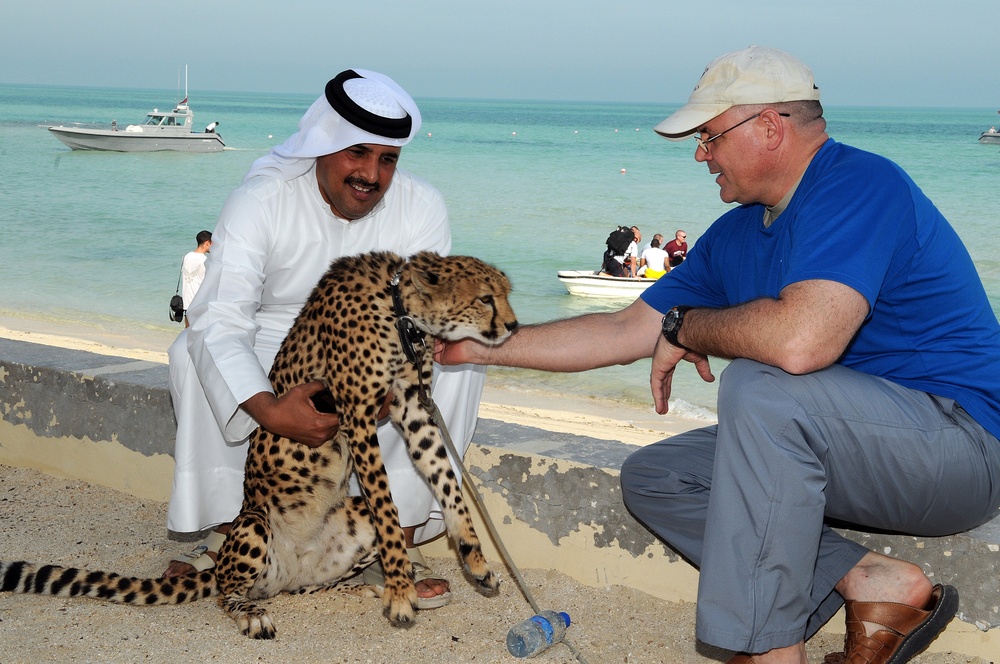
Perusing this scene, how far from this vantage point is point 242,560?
2717 millimetres

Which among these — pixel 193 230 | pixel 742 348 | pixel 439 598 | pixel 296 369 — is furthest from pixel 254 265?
pixel 193 230

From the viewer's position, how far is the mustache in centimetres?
296

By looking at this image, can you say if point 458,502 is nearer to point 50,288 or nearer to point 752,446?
point 752,446

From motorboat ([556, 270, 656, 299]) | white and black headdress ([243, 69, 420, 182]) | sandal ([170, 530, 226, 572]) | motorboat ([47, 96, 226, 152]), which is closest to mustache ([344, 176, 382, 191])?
white and black headdress ([243, 69, 420, 182])

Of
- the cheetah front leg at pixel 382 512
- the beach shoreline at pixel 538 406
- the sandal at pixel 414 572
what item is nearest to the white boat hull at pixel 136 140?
the beach shoreline at pixel 538 406

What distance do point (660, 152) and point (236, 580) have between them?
46.4m

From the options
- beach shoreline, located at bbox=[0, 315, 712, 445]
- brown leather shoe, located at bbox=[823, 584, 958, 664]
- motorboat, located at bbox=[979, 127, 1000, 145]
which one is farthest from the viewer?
motorboat, located at bbox=[979, 127, 1000, 145]

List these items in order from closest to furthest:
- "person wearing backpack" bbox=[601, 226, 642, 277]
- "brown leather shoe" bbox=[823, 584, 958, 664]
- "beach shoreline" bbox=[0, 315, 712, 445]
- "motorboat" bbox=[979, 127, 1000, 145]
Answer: "brown leather shoe" bbox=[823, 584, 958, 664]
"beach shoreline" bbox=[0, 315, 712, 445]
"person wearing backpack" bbox=[601, 226, 642, 277]
"motorboat" bbox=[979, 127, 1000, 145]

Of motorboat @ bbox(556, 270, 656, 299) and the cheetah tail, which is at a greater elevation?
the cheetah tail

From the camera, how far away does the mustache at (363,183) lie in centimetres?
296

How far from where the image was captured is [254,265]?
9.76ft

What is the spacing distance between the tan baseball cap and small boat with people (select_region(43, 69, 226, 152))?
130 ft

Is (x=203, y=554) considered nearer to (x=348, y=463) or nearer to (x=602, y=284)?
(x=348, y=463)

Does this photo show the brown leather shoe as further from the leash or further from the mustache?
the mustache
